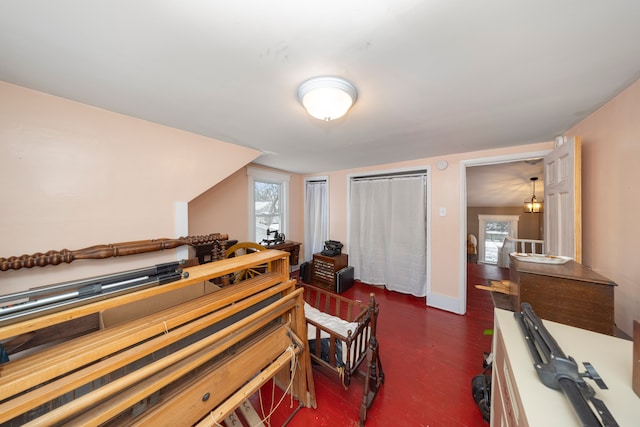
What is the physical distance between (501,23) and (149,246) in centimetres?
240

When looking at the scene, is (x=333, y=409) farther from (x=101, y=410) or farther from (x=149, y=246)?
(x=149, y=246)

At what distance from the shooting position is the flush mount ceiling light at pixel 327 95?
112 cm

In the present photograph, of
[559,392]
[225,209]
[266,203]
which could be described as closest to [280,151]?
[225,209]

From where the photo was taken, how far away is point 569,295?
3.21 ft

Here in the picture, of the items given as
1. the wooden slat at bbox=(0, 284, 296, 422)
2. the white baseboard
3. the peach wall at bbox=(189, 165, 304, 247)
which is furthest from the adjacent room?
the peach wall at bbox=(189, 165, 304, 247)

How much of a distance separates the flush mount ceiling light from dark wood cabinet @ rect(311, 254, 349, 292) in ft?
8.16

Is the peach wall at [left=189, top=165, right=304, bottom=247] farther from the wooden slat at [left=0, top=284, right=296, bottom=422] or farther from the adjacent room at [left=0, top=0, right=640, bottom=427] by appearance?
the wooden slat at [left=0, top=284, right=296, bottom=422]

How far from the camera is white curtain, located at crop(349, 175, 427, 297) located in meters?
3.08

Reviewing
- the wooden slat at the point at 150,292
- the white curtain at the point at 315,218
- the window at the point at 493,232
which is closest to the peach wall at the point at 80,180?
the wooden slat at the point at 150,292

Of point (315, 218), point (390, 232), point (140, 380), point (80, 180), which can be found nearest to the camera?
Result: point (140, 380)

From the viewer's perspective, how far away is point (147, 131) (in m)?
1.65

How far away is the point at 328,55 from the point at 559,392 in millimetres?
1426

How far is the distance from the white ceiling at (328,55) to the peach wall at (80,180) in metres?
0.15

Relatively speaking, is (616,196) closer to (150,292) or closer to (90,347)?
(150,292)
